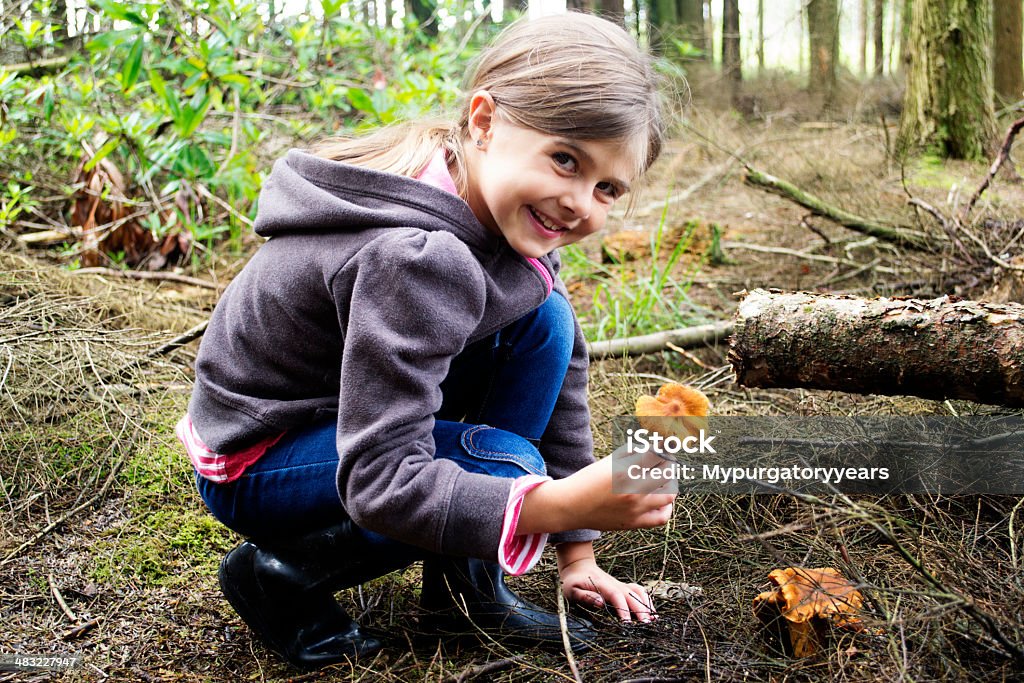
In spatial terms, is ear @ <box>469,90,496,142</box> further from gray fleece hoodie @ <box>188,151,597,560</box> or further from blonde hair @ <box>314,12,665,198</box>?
gray fleece hoodie @ <box>188,151,597,560</box>

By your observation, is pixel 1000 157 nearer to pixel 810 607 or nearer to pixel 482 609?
pixel 810 607

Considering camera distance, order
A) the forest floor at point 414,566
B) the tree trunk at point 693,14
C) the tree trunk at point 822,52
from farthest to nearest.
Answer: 1. the tree trunk at point 693,14
2. the tree trunk at point 822,52
3. the forest floor at point 414,566

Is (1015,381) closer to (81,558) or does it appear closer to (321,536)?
(321,536)

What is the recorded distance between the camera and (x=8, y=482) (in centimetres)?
191

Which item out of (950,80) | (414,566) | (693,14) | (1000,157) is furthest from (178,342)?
(693,14)

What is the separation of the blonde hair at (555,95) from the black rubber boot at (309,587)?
0.64 m

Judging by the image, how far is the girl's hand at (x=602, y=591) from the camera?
58.3 inches

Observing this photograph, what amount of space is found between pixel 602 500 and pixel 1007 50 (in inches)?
294

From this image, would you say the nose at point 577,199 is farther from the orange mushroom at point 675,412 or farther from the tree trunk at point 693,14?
the tree trunk at point 693,14

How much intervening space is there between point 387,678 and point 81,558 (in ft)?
2.69

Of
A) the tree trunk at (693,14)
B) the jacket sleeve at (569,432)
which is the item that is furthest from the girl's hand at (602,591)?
the tree trunk at (693,14)

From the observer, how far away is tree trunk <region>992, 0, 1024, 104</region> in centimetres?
677

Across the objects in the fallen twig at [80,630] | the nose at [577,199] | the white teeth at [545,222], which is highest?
the nose at [577,199]

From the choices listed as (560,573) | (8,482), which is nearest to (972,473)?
(560,573)
